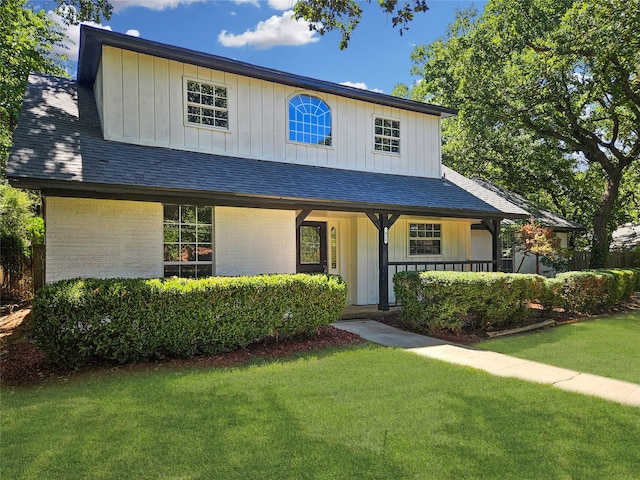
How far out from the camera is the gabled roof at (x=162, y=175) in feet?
22.7

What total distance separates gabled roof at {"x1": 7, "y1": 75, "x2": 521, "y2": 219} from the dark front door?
1.73m

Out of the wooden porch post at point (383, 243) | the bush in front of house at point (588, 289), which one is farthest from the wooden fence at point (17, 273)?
the bush in front of house at point (588, 289)

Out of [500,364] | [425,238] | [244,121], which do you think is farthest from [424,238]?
[500,364]

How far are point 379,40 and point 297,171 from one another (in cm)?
428

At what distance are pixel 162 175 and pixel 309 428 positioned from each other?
572 centimetres

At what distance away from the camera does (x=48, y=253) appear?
7234 mm

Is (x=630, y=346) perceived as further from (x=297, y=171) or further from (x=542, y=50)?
(x=542, y=50)

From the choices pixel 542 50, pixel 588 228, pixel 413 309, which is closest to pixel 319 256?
pixel 413 309

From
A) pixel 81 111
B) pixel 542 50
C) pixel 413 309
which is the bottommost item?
pixel 413 309

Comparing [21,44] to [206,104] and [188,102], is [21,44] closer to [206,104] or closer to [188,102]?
[188,102]

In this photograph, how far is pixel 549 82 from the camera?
1494cm

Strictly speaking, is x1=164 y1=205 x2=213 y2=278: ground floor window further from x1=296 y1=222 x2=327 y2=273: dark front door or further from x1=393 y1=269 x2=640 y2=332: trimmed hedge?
x1=393 y1=269 x2=640 y2=332: trimmed hedge

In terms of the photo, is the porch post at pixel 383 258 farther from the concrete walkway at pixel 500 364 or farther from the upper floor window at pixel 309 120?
the upper floor window at pixel 309 120

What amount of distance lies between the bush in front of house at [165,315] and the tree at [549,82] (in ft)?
39.2
